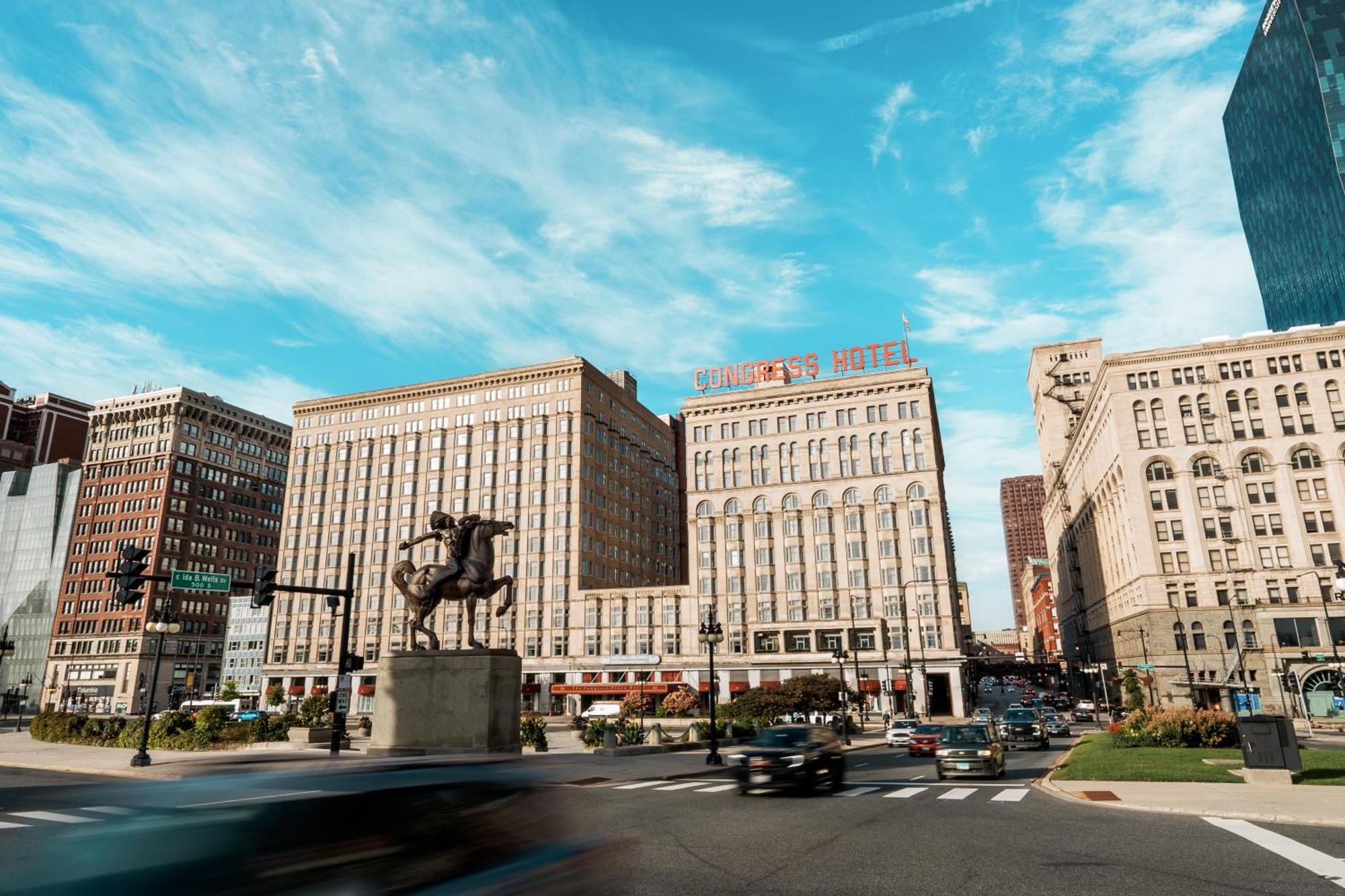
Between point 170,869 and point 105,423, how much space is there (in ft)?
494

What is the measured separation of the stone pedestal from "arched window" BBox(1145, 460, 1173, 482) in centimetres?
7655

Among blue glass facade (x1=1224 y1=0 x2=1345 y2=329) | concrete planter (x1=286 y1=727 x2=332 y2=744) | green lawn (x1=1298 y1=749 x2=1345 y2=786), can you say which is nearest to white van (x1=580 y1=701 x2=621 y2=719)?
concrete planter (x1=286 y1=727 x2=332 y2=744)

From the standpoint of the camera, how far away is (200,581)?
28625mm

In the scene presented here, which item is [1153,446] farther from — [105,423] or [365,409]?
[105,423]

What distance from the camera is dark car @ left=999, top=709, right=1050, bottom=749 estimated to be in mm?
37406

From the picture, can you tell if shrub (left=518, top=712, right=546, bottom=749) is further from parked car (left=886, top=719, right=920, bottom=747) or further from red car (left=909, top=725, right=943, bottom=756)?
parked car (left=886, top=719, right=920, bottom=747)

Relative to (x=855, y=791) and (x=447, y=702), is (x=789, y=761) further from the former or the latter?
(x=447, y=702)

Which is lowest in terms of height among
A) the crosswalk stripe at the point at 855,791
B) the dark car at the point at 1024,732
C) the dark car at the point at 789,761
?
the dark car at the point at 1024,732

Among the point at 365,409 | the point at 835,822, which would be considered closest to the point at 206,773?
the point at 835,822

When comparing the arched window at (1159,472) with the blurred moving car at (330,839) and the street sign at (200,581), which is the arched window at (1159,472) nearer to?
the street sign at (200,581)

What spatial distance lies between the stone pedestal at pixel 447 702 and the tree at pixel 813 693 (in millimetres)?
34529

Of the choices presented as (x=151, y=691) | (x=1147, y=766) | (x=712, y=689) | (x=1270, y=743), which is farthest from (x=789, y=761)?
(x=151, y=691)

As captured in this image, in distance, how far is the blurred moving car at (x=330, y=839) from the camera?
3.73 meters

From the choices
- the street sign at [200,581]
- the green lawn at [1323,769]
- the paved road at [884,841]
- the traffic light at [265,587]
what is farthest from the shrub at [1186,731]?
the street sign at [200,581]
